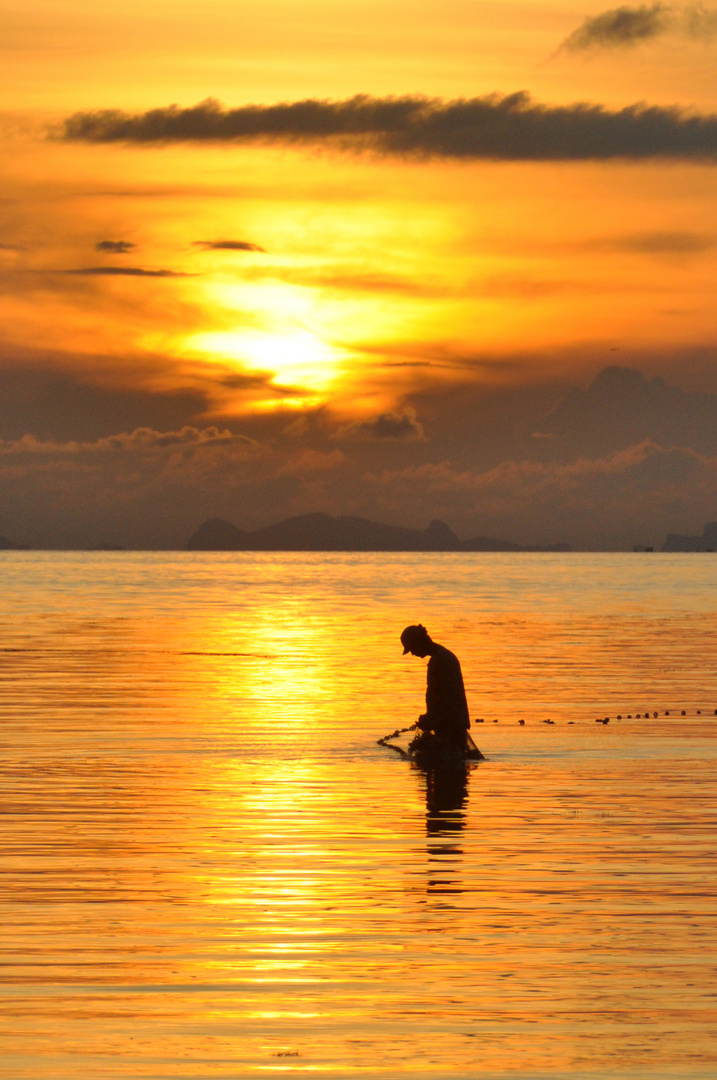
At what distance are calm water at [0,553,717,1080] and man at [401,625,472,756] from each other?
0.74 meters

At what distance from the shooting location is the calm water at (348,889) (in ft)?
31.1

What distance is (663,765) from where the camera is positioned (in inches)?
896

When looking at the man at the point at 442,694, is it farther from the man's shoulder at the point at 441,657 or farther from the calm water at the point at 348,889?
the calm water at the point at 348,889

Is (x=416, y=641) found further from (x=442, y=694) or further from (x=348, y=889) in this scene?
(x=348, y=889)

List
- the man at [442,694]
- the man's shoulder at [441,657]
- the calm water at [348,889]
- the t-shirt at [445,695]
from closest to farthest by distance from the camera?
the calm water at [348,889], the man at [442,694], the t-shirt at [445,695], the man's shoulder at [441,657]

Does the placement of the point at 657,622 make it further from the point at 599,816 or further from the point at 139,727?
the point at 599,816

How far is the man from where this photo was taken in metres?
21.6

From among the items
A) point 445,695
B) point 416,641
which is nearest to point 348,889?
point 416,641

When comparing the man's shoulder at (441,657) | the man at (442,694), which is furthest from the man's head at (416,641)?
the man's shoulder at (441,657)

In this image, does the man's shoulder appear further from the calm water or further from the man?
the calm water

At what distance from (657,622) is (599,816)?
53118 millimetres

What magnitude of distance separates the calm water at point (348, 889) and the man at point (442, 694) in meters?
0.74

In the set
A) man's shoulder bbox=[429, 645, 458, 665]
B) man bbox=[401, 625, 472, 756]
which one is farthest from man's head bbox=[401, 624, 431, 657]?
man's shoulder bbox=[429, 645, 458, 665]

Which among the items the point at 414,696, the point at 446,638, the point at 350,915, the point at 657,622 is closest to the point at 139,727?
the point at 414,696
